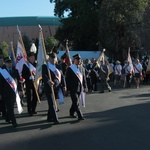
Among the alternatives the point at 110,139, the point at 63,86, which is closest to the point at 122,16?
the point at 63,86

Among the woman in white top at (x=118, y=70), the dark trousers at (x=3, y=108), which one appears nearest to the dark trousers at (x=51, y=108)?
the dark trousers at (x=3, y=108)

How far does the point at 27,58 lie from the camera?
12062 mm

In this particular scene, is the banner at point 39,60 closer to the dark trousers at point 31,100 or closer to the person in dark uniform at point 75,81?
the dark trousers at point 31,100

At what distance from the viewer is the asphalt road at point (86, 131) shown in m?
7.07

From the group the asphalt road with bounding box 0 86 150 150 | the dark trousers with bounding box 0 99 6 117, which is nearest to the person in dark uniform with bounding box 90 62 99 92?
the asphalt road with bounding box 0 86 150 150

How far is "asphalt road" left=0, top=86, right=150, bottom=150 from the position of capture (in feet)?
23.2

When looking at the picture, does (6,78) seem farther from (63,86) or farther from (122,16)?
(122,16)

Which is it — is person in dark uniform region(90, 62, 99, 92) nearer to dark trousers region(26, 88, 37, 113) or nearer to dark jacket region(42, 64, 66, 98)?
dark trousers region(26, 88, 37, 113)

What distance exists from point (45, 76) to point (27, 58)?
280cm

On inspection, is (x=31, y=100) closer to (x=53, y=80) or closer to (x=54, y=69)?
(x=53, y=80)

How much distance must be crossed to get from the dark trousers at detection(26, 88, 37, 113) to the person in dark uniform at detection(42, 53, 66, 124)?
1.18 m

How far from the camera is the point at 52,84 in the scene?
9.34 metres

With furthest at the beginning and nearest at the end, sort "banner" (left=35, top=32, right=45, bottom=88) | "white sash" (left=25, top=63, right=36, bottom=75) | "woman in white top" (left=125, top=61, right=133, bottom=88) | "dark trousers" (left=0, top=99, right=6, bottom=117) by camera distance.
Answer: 1. "woman in white top" (left=125, top=61, right=133, bottom=88)
2. "white sash" (left=25, top=63, right=36, bottom=75)
3. "dark trousers" (left=0, top=99, right=6, bottom=117)
4. "banner" (left=35, top=32, right=45, bottom=88)

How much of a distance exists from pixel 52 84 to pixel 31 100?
1.95 meters
